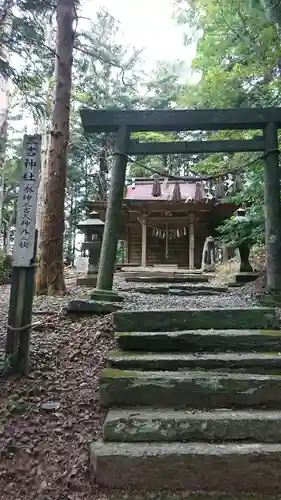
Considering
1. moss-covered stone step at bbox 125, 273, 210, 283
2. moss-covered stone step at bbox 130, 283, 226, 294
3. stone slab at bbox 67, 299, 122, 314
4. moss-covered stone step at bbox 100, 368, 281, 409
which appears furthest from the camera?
moss-covered stone step at bbox 125, 273, 210, 283

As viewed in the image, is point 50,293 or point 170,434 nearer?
point 170,434

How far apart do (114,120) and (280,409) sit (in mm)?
3942

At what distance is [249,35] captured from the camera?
7598mm

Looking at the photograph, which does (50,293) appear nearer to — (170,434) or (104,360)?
(104,360)

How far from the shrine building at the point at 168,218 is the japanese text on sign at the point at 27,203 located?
1148 cm

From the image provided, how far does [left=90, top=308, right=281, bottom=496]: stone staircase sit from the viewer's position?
2361 millimetres

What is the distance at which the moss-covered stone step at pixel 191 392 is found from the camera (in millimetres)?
2873

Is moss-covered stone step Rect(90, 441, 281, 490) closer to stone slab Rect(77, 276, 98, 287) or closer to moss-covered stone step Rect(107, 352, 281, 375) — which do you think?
moss-covered stone step Rect(107, 352, 281, 375)

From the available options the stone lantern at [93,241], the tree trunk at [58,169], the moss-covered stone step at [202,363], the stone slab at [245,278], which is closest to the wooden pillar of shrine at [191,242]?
the stone slab at [245,278]

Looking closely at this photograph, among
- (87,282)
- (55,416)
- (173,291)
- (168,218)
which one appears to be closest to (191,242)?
(168,218)

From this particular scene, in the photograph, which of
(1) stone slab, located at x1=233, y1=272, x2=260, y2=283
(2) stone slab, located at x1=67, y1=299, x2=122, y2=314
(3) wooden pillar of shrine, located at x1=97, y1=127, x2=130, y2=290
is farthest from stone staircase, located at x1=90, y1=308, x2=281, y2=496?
(1) stone slab, located at x1=233, y1=272, x2=260, y2=283

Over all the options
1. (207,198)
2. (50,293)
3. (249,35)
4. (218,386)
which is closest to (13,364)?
(218,386)

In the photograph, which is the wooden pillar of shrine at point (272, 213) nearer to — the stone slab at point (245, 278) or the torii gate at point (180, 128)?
the torii gate at point (180, 128)

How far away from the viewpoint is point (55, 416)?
287 cm
